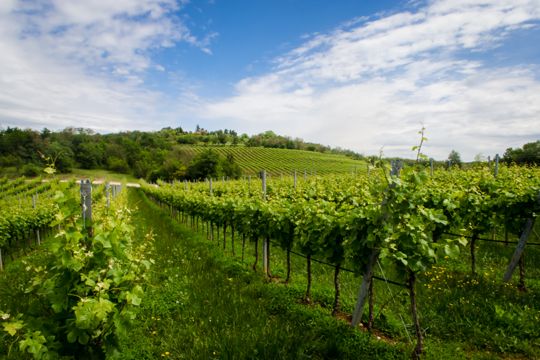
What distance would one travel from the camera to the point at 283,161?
69125mm

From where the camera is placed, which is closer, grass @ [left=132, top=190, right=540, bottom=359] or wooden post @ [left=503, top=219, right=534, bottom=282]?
grass @ [left=132, top=190, right=540, bottom=359]

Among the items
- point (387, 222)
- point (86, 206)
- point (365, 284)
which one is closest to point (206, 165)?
point (365, 284)

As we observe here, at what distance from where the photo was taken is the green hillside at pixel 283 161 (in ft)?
190

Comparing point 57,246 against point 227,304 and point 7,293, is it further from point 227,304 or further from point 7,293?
point 7,293

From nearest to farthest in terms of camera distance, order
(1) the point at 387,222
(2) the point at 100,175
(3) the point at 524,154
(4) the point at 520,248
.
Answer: (1) the point at 387,222 → (4) the point at 520,248 → (3) the point at 524,154 → (2) the point at 100,175

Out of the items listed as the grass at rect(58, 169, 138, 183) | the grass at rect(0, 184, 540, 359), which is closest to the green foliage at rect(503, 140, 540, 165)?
the grass at rect(0, 184, 540, 359)

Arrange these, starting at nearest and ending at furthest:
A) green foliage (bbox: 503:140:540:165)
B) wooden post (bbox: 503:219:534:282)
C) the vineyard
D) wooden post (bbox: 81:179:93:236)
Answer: the vineyard → wooden post (bbox: 81:179:93:236) → wooden post (bbox: 503:219:534:282) → green foliage (bbox: 503:140:540:165)

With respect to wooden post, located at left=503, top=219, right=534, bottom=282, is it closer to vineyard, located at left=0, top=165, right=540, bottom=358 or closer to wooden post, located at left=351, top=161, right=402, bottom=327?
vineyard, located at left=0, top=165, right=540, bottom=358

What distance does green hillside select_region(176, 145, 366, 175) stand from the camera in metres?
57.8

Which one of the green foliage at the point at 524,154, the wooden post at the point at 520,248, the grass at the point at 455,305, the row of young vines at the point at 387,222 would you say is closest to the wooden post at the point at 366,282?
the row of young vines at the point at 387,222

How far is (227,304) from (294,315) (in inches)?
46.8

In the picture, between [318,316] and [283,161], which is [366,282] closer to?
[318,316]

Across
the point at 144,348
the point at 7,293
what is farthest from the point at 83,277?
the point at 7,293

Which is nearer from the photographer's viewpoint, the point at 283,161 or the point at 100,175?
the point at 283,161
